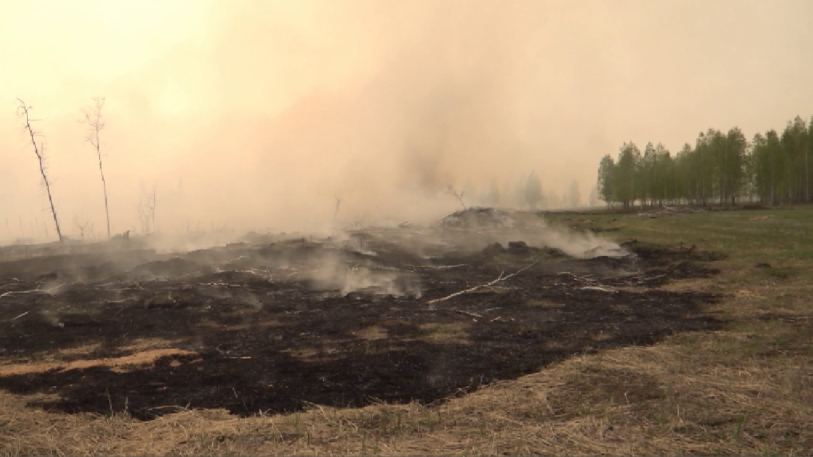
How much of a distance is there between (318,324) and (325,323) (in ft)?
0.73

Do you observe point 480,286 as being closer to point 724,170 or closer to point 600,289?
point 600,289

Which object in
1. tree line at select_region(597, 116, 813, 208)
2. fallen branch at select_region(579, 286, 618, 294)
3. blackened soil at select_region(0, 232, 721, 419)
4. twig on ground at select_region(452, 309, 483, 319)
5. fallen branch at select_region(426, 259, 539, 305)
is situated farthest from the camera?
tree line at select_region(597, 116, 813, 208)

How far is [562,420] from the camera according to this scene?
607 cm

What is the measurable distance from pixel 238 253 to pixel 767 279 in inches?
1167

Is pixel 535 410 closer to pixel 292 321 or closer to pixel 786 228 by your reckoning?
pixel 292 321

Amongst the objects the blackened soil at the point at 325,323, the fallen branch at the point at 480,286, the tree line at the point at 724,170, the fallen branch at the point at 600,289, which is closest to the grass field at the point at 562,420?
the blackened soil at the point at 325,323

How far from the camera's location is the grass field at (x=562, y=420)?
528cm

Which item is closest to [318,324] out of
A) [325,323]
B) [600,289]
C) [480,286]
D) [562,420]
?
[325,323]

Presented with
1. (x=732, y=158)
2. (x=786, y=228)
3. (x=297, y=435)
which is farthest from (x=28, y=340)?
(x=732, y=158)

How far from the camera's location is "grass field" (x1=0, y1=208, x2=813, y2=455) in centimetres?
528

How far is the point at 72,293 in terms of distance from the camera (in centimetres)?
2103

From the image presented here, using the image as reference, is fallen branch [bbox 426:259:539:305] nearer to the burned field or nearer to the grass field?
the burned field

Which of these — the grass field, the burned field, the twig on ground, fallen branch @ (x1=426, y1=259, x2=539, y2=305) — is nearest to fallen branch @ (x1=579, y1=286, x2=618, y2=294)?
the burned field

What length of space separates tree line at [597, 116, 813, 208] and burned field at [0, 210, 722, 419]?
41.6 m
